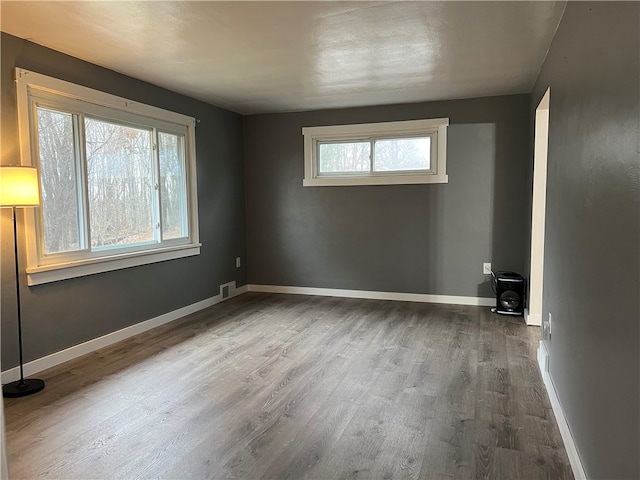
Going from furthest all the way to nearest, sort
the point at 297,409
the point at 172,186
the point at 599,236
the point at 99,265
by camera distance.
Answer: the point at 172,186 < the point at 99,265 < the point at 297,409 < the point at 599,236

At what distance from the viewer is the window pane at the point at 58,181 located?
320cm

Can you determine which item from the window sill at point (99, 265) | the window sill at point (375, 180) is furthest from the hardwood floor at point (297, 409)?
the window sill at point (375, 180)

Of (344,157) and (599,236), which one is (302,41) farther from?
(344,157)

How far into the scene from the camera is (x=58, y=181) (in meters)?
3.30

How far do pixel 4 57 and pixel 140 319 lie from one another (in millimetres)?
2279

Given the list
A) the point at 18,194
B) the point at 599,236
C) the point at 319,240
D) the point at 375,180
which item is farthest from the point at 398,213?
the point at 18,194

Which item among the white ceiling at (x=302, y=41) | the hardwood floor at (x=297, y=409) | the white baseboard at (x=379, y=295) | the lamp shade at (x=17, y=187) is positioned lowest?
the hardwood floor at (x=297, y=409)

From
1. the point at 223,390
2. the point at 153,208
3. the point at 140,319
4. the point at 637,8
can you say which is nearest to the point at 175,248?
the point at 153,208

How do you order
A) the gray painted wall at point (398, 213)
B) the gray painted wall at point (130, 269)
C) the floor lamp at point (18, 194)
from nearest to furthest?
the floor lamp at point (18, 194) → the gray painted wall at point (130, 269) → the gray painted wall at point (398, 213)

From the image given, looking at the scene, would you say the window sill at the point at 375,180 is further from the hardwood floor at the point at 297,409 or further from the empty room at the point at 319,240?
the hardwood floor at the point at 297,409

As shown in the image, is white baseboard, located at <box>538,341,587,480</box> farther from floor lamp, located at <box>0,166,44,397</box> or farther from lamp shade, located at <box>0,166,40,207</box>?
lamp shade, located at <box>0,166,40,207</box>

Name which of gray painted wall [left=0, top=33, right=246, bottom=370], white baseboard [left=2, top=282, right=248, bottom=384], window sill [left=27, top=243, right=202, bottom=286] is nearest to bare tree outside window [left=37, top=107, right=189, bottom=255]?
window sill [left=27, top=243, right=202, bottom=286]

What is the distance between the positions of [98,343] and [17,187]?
1.51 metres

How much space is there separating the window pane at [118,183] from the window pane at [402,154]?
2.59 m
